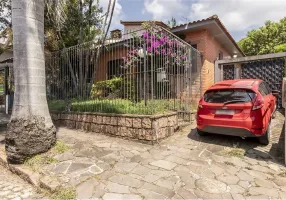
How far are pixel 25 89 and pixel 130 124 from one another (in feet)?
8.99

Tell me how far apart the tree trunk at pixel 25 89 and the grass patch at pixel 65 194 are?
1672 millimetres

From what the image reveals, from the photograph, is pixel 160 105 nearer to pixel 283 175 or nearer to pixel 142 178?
pixel 142 178

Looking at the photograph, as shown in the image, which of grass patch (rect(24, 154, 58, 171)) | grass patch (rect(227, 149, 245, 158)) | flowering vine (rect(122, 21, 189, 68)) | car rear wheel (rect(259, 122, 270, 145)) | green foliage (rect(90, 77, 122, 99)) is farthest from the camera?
green foliage (rect(90, 77, 122, 99))

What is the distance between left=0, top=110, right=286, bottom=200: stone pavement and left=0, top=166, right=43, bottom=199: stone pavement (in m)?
0.27

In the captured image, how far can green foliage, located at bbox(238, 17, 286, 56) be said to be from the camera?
23739 millimetres

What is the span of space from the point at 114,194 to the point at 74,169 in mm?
1195

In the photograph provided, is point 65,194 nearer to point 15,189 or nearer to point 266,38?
point 15,189

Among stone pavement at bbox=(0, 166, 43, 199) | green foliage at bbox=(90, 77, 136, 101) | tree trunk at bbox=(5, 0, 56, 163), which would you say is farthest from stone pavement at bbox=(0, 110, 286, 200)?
green foliage at bbox=(90, 77, 136, 101)

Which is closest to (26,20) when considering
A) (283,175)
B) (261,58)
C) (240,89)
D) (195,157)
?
(195,157)

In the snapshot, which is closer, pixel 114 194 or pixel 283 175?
pixel 114 194

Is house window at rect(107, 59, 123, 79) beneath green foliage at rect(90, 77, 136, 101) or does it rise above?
above

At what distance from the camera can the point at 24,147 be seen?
4293 millimetres

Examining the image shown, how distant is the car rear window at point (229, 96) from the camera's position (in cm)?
486

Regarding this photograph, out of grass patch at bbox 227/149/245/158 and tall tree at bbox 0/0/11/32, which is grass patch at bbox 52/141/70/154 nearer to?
grass patch at bbox 227/149/245/158
